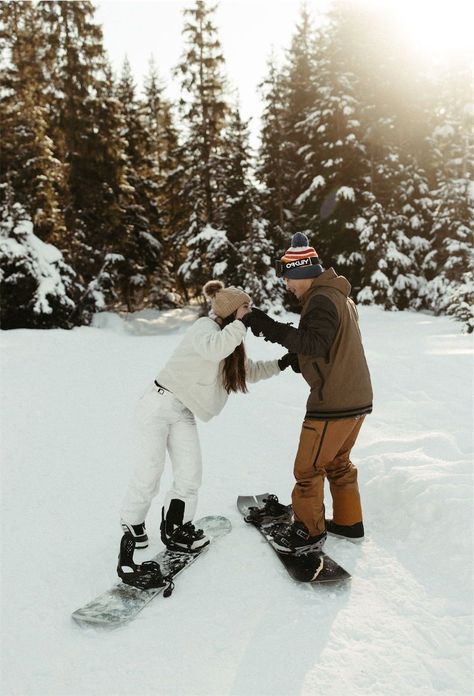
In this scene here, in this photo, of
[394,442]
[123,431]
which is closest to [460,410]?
[394,442]

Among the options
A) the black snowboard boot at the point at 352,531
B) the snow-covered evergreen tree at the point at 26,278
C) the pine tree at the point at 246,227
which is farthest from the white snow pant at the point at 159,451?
the pine tree at the point at 246,227

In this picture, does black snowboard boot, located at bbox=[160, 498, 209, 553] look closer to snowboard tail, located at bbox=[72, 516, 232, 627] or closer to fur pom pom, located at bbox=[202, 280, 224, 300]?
snowboard tail, located at bbox=[72, 516, 232, 627]

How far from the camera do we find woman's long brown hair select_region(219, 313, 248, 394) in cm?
387

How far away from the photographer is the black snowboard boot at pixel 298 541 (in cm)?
381

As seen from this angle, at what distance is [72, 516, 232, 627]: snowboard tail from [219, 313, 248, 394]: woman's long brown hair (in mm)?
1332

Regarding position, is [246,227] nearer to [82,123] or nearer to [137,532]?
[82,123]

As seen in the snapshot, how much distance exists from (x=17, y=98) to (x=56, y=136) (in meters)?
2.74

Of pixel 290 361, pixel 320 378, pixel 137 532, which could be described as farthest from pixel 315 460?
pixel 137 532

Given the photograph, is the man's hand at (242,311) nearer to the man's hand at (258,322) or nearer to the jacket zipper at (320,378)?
the man's hand at (258,322)

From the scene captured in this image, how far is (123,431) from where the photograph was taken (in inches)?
281

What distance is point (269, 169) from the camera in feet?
79.4

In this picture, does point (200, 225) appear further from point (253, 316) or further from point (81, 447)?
point (253, 316)

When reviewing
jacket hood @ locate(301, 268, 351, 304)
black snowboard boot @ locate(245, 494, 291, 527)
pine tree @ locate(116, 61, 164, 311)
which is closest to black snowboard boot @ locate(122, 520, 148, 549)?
black snowboard boot @ locate(245, 494, 291, 527)

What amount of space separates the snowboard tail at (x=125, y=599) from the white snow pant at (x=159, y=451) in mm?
347
